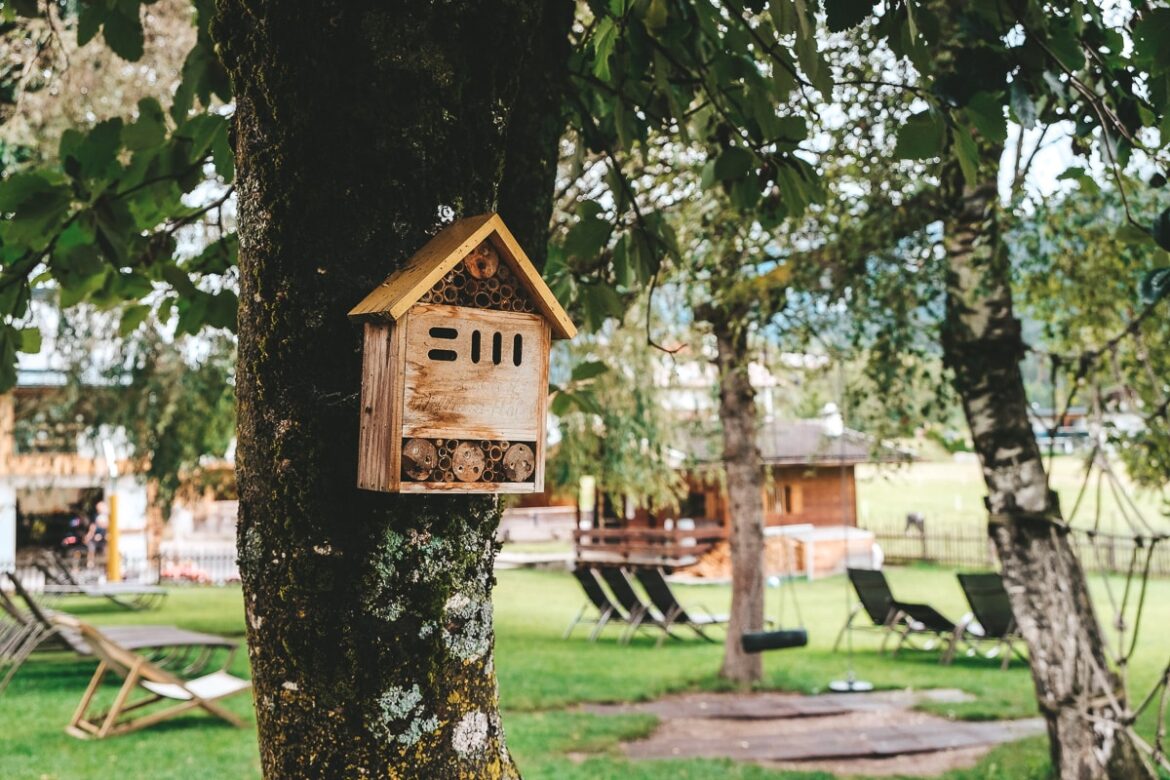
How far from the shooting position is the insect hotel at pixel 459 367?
1522 mm

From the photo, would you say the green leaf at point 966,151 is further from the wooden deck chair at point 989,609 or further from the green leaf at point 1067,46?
the wooden deck chair at point 989,609

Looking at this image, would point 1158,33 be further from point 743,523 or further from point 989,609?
point 989,609

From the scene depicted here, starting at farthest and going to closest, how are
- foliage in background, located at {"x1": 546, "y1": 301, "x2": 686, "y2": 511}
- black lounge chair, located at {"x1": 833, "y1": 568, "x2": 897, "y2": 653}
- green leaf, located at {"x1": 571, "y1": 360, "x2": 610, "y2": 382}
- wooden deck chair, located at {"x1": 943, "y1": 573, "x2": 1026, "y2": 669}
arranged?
black lounge chair, located at {"x1": 833, "y1": 568, "x2": 897, "y2": 653} < wooden deck chair, located at {"x1": 943, "y1": 573, "x2": 1026, "y2": 669} < foliage in background, located at {"x1": 546, "y1": 301, "x2": 686, "y2": 511} < green leaf, located at {"x1": 571, "y1": 360, "x2": 610, "y2": 382}

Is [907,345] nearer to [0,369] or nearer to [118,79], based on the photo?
[0,369]

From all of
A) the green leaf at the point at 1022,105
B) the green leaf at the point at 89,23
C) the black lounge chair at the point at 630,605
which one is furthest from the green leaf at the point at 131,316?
the black lounge chair at the point at 630,605

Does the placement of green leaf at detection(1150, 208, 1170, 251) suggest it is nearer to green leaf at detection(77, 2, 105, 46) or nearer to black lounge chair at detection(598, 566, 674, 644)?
green leaf at detection(77, 2, 105, 46)

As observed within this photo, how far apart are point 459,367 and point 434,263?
20 cm

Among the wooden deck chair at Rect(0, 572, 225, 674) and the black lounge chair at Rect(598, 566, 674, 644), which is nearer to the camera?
the wooden deck chair at Rect(0, 572, 225, 674)

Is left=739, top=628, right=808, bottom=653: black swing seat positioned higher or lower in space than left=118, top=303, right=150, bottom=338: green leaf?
lower

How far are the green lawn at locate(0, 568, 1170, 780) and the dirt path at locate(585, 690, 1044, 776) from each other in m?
0.28

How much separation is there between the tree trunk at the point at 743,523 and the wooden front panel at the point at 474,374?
29.6 feet

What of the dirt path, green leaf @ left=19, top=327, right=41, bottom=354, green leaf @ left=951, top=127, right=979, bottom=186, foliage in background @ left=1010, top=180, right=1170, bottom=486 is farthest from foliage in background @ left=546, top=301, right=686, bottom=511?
green leaf @ left=951, top=127, right=979, bottom=186

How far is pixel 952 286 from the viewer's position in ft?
20.2

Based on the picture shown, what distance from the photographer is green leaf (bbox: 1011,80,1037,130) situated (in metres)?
2.15
